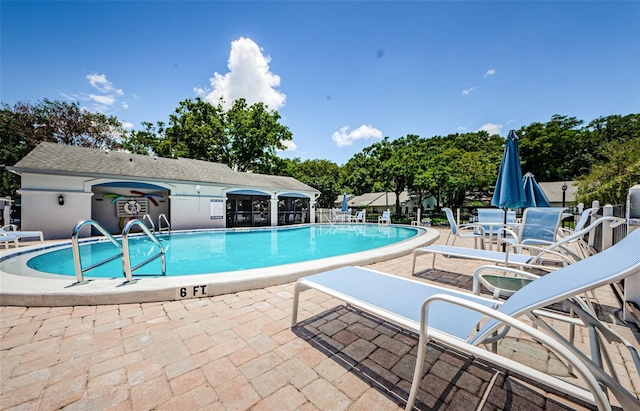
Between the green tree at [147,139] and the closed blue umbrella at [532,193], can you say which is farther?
the green tree at [147,139]

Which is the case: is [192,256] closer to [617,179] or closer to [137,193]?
[137,193]

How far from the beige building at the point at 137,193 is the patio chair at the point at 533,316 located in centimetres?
1385

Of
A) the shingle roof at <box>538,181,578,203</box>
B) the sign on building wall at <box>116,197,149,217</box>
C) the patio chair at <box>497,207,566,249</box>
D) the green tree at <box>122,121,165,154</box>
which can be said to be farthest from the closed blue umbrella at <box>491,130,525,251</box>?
the shingle roof at <box>538,181,578,203</box>

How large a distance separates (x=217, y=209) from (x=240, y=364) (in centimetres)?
1413

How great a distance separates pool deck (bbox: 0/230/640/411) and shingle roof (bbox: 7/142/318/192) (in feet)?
36.8

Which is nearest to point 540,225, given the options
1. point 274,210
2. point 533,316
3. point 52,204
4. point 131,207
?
point 533,316

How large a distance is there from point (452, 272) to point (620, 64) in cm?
1929

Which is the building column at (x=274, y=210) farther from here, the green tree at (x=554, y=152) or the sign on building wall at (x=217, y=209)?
the green tree at (x=554, y=152)

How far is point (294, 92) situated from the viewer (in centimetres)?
1798

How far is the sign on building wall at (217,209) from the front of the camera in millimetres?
14499

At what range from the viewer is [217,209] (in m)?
14.6

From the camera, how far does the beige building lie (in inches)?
393

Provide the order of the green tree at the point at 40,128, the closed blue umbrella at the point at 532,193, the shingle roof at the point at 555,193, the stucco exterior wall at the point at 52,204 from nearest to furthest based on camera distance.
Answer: the closed blue umbrella at the point at 532,193 < the stucco exterior wall at the point at 52,204 < the green tree at the point at 40,128 < the shingle roof at the point at 555,193

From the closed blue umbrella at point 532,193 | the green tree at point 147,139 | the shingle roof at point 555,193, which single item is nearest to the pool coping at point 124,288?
the closed blue umbrella at point 532,193
